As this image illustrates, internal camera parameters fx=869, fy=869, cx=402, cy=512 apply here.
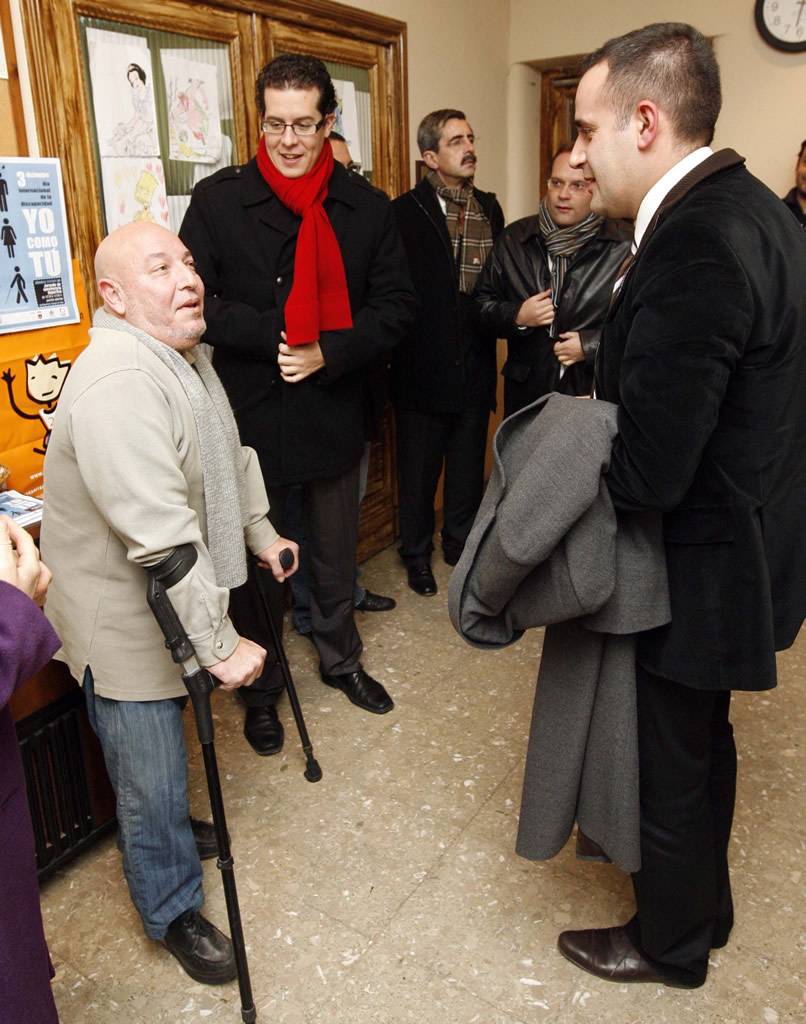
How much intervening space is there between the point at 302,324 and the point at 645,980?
169 cm

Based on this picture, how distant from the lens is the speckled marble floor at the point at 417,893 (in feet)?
5.51

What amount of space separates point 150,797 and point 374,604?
166 cm

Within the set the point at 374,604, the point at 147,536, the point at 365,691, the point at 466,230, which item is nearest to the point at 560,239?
the point at 466,230

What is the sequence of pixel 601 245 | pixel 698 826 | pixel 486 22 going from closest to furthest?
pixel 698 826, pixel 601 245, pixel 486 22

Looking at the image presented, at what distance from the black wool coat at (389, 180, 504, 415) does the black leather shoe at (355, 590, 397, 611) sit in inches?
28.9

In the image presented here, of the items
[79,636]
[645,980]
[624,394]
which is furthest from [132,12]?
[645,980]

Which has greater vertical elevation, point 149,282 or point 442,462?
point 149,282

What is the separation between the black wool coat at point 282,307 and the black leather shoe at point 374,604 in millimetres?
872

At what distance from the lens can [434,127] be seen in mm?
3152

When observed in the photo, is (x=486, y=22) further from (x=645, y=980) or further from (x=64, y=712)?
(x=645, y=980)

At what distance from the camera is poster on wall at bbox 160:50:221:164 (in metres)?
2.56

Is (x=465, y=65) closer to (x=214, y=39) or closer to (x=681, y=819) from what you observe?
(x=214, y=39)

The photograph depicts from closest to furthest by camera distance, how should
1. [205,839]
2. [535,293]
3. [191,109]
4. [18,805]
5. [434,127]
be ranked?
[18,805], [205,839], [191,109], [535,293], [434,127]

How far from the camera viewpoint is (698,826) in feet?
5.03
